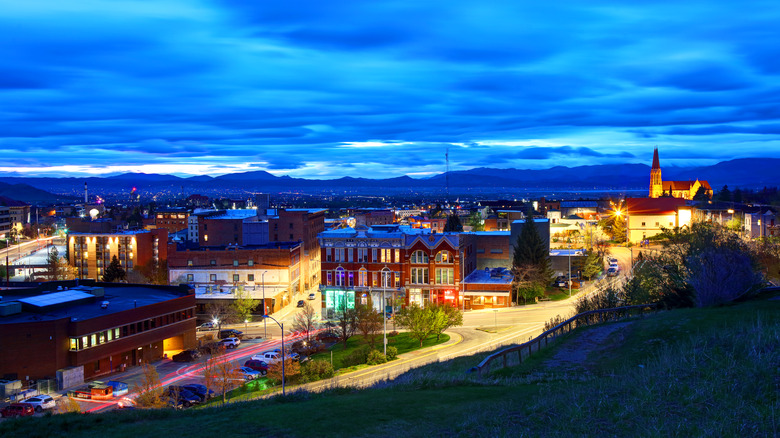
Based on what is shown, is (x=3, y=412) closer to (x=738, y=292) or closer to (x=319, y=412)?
(x=319, y=412)

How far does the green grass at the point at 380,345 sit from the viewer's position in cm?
4744

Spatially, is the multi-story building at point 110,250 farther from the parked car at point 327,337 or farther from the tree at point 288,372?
the tree at point 288,372

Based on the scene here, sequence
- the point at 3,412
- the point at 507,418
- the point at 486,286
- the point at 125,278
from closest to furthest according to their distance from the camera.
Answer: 1. the point at 507,418
2. the point at 3,412
3. the point at 486,286
4. the point at 125,278

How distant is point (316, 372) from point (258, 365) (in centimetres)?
849

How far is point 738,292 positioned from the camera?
2761 cm

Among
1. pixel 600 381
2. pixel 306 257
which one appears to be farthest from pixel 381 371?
pixel 306 257

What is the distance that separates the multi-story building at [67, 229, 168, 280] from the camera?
292ft

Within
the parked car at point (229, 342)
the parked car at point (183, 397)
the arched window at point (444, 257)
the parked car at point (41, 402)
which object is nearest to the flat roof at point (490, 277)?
the arched window at point (444, 257)

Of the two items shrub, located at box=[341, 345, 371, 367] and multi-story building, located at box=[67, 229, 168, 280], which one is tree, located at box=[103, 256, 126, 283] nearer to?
multi-story building, located at box=[67, 229, 168, 280]

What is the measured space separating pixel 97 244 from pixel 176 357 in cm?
4781

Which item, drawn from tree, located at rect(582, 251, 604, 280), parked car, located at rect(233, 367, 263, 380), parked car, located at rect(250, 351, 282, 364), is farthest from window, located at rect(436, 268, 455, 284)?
parked car, located at rect(233, 367, 263, 380)

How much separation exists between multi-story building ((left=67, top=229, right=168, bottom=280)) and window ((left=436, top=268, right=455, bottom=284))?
156 feet

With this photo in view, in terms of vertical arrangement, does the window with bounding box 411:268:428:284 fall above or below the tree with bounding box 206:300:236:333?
above

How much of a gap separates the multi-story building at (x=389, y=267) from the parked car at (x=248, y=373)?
22.0m
